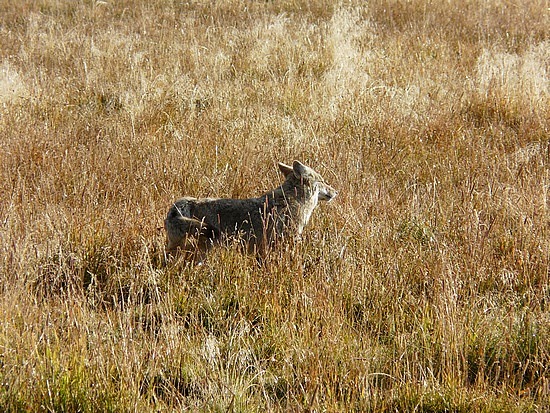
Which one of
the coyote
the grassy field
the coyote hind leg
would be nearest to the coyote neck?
the coyote

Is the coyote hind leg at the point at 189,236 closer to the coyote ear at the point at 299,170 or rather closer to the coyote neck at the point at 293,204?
the coyote neck at the point at 293,204

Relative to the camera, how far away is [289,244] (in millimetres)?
5117

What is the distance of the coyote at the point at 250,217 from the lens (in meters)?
4.75

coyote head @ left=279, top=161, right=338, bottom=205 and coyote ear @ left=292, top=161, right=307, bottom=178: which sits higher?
coyote ear @ left=292, top=161, right=307, bottom=178

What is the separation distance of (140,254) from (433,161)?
3.77 m

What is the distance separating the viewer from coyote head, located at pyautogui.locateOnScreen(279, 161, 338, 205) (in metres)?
5.44

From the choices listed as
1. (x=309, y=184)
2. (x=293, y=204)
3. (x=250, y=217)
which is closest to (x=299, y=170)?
(x=309, y=184)

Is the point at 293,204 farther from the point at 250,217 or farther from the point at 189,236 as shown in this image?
the point at 189,236

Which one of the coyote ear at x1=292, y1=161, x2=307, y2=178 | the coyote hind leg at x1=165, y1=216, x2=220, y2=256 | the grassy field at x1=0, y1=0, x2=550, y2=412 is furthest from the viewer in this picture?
the coyote ear at x1=292, y1=161, x2=307, y2=178

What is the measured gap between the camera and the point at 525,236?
16.8 ft

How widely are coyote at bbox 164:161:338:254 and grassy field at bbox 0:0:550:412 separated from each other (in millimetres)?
165

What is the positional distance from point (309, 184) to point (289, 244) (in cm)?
63

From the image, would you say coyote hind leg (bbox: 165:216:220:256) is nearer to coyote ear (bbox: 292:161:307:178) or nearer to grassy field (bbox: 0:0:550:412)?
grassy field (bbox: 0:0:550:412)

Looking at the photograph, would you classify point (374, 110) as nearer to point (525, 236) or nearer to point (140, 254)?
point (525, 236)
